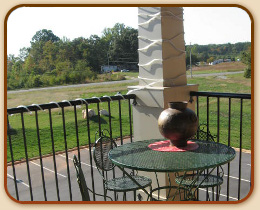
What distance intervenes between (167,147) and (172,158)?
0.24 metres

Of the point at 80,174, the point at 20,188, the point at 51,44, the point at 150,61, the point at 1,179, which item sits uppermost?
the point at 51,44

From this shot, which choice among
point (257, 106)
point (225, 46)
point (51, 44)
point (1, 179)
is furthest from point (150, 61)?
point (51, 44)

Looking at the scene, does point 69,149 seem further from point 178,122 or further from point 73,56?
point 178,122

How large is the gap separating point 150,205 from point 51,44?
15592 millimetres

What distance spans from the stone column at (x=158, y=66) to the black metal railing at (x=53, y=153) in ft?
0.57

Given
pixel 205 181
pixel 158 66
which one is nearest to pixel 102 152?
pixel 205 181

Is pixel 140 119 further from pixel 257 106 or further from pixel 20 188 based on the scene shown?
pixel 20 188

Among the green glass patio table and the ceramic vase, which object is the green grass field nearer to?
the green glass patio table

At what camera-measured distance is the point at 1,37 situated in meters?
2.17

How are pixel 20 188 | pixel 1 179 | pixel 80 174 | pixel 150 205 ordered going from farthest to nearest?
pixel 20 188, pixel 1 179, pixel 150 205, pixel 80 174

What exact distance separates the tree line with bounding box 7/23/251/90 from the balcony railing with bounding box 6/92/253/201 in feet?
5.63

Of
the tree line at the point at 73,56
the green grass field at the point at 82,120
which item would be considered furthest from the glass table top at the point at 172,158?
the green grass field at the point at 82,120

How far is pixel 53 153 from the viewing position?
7.80 feet

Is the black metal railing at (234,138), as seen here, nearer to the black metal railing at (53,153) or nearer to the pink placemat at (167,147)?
the pink placemat at (167,147)
